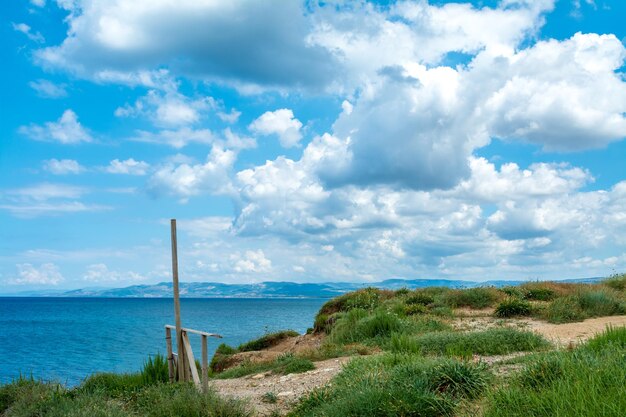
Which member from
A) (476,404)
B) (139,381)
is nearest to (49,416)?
(139,381)

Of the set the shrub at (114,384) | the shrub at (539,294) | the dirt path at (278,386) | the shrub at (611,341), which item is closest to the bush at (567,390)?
the shrub at (611,341)

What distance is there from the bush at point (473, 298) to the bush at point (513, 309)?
8.05ft

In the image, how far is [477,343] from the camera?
1084cm

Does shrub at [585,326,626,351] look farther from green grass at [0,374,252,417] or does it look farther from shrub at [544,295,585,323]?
shrub at [544,295,585,323]

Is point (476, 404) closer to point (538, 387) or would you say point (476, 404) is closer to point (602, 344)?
point (538, 387)

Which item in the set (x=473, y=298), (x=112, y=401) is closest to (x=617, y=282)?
(x=473, y=298)

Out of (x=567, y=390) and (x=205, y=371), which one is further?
(x=205, y=371)

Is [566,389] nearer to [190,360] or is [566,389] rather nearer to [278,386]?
[278,386]

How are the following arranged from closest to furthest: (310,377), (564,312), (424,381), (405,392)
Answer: (405,392), (424,381), (310,377), (564,312)

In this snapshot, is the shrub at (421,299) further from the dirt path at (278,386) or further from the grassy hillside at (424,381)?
the dirt path at (278,386)

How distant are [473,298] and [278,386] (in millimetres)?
12118

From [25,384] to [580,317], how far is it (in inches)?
556

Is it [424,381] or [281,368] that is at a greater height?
[424,381]

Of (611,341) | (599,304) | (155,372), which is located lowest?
(155,372)
